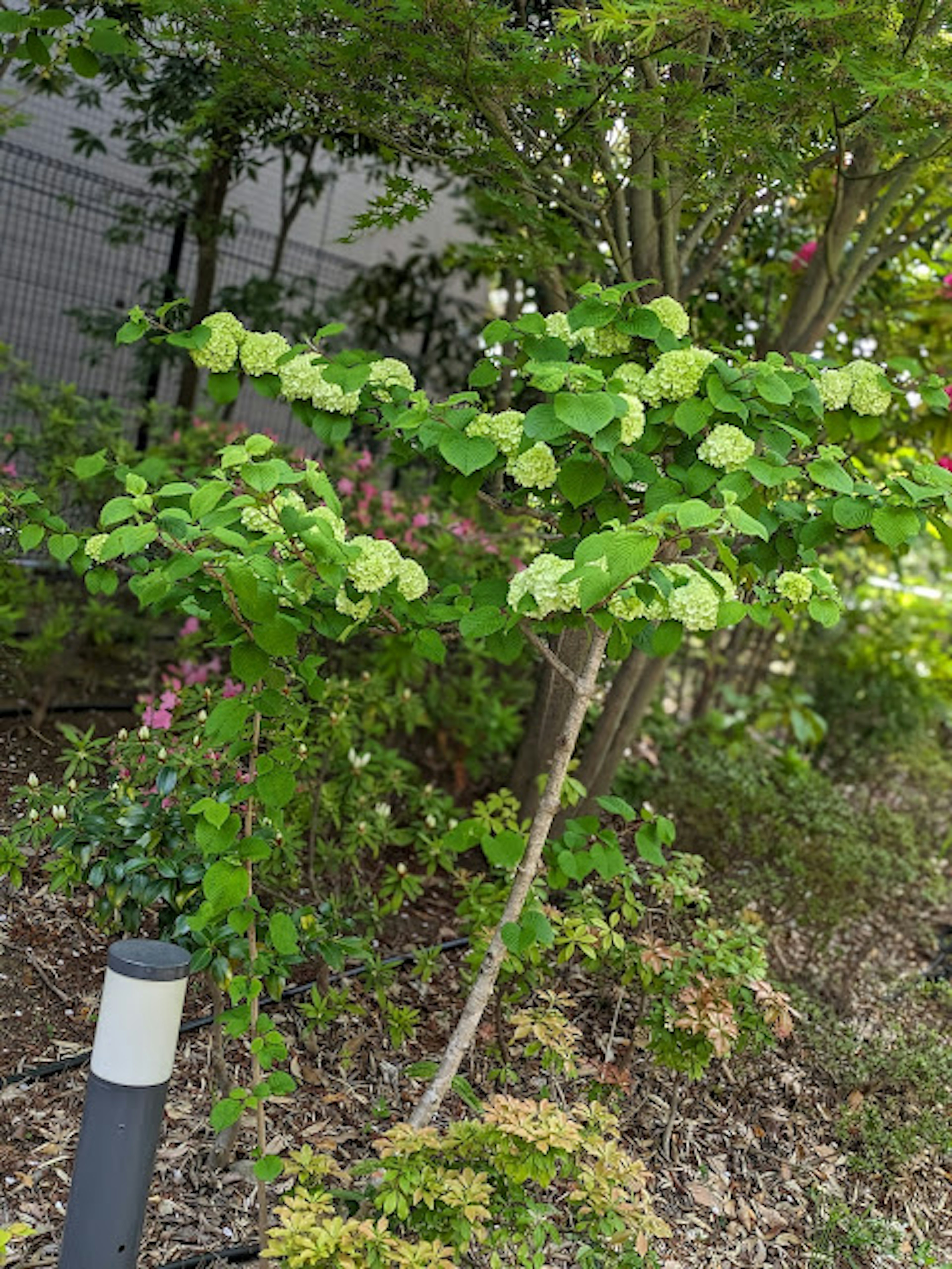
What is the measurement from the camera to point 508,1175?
2104 millimetres

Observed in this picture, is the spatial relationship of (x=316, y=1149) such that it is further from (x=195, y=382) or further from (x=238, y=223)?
(x=238, y=223)

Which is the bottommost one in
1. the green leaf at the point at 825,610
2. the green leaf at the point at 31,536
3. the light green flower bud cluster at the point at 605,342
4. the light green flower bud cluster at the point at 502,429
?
the green leaf at the point at 31,536

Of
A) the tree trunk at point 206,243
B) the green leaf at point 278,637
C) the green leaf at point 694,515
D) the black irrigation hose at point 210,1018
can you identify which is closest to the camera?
the green leaf at point 694,515

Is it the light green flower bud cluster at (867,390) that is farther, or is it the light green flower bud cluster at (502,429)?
the light green flower bud cluster at (867,390)

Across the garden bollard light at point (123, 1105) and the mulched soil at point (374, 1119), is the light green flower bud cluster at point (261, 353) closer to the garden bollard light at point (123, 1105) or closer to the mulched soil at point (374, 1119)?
the garden bollard light at point (123, 1105)

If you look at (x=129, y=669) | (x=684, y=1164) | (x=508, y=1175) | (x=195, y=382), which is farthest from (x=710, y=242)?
(x=508, y=1175)

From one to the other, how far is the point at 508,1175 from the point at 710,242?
3.35m

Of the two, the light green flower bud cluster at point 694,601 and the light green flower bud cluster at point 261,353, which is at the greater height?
the light green flower bud cluster at point 261,353

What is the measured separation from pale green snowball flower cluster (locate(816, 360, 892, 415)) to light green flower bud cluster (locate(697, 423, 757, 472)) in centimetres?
30

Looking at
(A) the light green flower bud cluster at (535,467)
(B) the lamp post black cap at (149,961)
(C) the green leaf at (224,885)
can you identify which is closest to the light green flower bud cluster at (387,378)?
(A) the light green flower bud cluster at (535,467)

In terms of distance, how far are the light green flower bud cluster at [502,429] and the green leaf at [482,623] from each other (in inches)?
10.4

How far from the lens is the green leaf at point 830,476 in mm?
2086

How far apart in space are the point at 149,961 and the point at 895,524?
1.34 metres

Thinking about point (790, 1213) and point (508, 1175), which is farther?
point (790, 1213)
